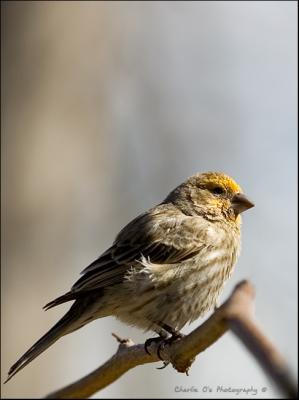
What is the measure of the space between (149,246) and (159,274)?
34cm

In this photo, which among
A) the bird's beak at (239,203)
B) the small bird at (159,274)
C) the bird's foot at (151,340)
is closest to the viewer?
the bird's foot at (151,340)

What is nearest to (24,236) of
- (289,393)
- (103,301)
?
(103,301)

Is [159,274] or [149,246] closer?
[159,274]

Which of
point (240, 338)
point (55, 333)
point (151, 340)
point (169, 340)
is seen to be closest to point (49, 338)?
point (55, 333)

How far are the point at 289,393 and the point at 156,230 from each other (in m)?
4.58

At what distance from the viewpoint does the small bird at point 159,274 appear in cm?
554

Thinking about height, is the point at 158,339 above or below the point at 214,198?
below

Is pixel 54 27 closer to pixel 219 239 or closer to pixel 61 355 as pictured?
pixel 61 355

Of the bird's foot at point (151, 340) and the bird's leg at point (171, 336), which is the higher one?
the bird's foot at point (151, 340)

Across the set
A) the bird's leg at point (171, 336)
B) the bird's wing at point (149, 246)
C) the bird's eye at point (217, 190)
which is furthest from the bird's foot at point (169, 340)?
the bird's eye at point (217, 190)

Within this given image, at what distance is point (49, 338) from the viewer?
5152 mm

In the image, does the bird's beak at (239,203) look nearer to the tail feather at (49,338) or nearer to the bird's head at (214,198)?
the bird's head at (214,198)

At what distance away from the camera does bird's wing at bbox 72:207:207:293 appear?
18.6 feet

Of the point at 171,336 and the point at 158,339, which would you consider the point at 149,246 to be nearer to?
the point at 171,336
